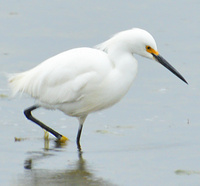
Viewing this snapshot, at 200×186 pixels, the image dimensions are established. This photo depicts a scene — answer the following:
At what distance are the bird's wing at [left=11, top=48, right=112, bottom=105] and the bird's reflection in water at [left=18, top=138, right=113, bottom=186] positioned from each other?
0.71 m

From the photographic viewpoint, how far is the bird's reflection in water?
5.64 metres

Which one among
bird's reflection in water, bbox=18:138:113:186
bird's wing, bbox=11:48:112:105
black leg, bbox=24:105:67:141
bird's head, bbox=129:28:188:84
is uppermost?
bird's head, bbox=129:28:188:84

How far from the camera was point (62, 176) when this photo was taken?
5801 mm

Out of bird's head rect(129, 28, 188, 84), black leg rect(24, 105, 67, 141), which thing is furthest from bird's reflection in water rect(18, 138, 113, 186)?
bird's head rect(129, 28, 188, 84)

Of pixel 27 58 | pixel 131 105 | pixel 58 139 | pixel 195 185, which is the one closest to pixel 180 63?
pixel 131 105

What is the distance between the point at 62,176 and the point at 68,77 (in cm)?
119

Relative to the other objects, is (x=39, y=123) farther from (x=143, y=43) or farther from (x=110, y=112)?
(x=143, y=43)

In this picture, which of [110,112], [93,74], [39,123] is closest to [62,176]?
[93,74]

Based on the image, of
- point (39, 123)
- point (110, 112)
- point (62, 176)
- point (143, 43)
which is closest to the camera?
point (62, 176)

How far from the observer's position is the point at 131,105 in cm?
802

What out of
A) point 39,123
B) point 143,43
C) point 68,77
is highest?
point 143,43

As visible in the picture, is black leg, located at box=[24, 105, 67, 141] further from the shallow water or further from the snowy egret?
the snowy egret

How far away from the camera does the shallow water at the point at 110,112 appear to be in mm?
5988

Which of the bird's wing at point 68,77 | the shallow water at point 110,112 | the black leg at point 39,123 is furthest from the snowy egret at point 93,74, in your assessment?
the shallow water at point 110,112
